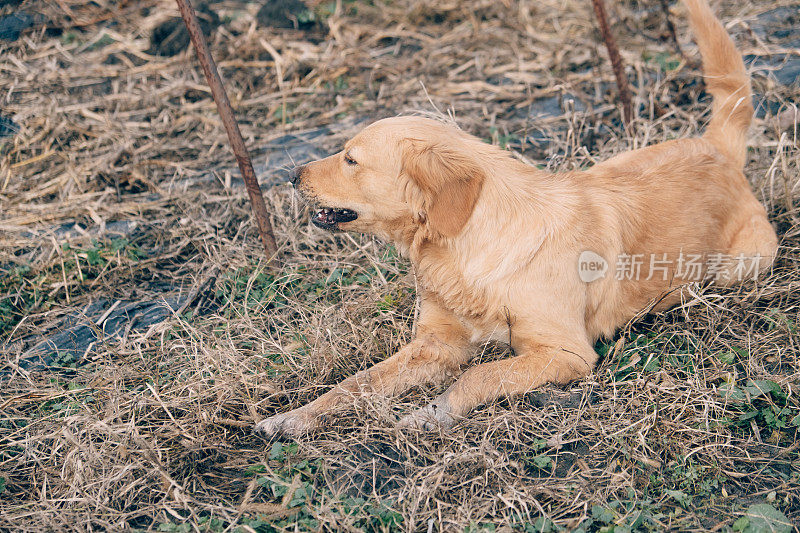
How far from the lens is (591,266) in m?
3.45

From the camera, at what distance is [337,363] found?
3.57 m

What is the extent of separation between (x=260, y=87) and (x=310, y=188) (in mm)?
3658

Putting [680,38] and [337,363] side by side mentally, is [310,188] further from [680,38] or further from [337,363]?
[680,38]

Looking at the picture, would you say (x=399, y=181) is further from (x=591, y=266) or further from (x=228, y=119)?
(x=228, y=119)

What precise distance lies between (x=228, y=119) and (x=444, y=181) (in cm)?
150

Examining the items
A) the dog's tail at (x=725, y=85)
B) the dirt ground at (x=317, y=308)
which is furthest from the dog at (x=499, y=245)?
the dog's tail at (x=725, y=85)

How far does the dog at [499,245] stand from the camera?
320 centimetres

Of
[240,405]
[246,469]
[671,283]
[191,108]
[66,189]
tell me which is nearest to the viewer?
[246,469]

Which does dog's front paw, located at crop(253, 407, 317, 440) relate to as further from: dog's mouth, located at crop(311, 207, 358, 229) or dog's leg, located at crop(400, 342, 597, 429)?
dog's mouth, located at crop(311, 207, 358, 229)

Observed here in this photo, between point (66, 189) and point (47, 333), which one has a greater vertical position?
point (66, 189)

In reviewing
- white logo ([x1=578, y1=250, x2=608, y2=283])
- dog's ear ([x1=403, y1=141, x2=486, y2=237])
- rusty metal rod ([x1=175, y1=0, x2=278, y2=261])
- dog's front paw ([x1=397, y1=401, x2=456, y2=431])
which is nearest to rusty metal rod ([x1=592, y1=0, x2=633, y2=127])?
white logo ([x1=578, y1=250, x2=608, y2=283])

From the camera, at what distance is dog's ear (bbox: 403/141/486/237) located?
10.3ft

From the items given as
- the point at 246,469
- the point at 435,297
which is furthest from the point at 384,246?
the point at 246,469

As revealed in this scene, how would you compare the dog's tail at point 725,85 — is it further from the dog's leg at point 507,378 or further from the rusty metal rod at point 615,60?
the dog's leg at point 507,378
